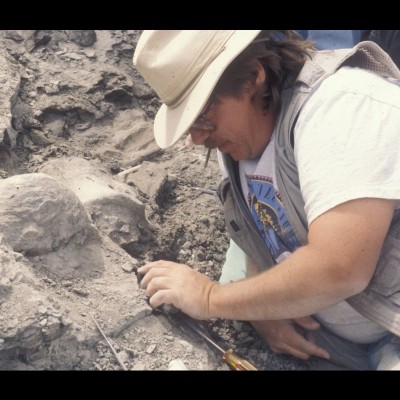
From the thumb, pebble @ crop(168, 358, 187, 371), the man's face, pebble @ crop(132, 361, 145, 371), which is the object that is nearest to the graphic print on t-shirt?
the man's face

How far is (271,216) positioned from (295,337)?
0.48m

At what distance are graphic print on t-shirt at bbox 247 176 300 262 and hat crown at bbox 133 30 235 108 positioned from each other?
435mm

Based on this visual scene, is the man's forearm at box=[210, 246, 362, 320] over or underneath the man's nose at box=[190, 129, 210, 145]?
underneath

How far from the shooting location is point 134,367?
6.21 feet

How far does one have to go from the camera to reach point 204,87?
5.91 ft

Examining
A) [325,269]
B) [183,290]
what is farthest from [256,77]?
[183,290]

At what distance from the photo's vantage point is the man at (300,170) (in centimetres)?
163

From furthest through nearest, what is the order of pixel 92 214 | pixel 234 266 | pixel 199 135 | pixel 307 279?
pixel 234 266
pixel 92 214
pixel 199 135
pixel 307 279

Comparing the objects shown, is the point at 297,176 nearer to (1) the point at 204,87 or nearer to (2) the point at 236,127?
(2) the point at 236,127

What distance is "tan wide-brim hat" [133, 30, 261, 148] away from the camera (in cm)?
179

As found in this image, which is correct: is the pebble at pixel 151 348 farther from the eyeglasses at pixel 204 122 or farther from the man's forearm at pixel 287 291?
the eyeglasses at pixel 204 122


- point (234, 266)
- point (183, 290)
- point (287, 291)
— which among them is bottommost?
point (234, 266)

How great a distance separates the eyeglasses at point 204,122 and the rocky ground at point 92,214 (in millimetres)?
570

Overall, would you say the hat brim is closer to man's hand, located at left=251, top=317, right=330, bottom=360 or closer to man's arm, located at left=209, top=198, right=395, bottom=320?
man's arm, located at left=209, top=198, right=395, bottom=320
